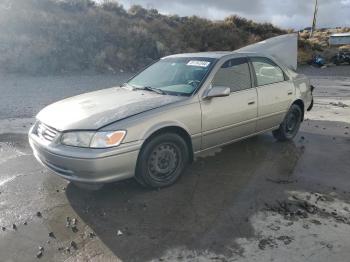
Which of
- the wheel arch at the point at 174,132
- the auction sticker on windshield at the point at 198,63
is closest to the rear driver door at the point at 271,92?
the auction sticker on windshield at the point at 198,63

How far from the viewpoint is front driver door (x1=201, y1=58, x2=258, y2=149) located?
4949 mm

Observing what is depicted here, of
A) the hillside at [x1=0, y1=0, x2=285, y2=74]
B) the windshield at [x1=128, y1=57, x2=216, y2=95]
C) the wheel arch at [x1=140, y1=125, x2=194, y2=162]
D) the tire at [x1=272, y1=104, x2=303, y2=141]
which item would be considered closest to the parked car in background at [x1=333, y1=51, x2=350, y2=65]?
the hillside at [x1=0, y1=0, x2=285, y2=74]

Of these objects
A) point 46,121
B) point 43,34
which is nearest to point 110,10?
point 43,34

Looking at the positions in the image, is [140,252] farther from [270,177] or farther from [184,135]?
[270,177]

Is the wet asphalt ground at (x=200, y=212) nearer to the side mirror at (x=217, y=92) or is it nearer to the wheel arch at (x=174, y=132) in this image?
the wheel arch at (x=174, y=132)

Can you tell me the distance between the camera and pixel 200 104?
4812mm

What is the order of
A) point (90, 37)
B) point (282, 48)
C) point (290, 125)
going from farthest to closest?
point (90, 37)
point (282, 48)
point (290, 125)

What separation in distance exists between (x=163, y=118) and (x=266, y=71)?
2338mm

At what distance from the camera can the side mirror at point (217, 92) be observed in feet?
15.8

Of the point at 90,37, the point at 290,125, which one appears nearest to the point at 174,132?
the point at 290,125

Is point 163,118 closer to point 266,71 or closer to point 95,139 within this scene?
point 95,139

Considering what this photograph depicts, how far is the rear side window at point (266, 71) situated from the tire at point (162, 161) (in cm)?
182

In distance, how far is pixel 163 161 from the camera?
4.58 m

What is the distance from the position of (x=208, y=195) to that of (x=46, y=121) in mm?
2051
